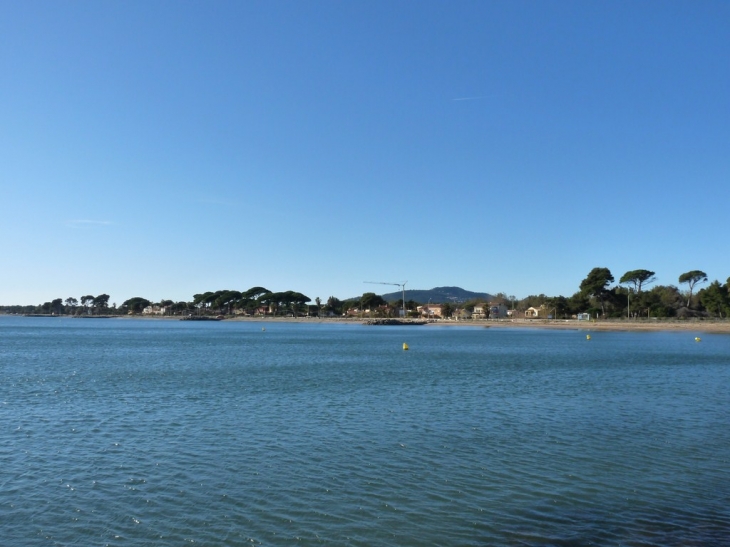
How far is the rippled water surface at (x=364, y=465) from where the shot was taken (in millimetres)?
8898

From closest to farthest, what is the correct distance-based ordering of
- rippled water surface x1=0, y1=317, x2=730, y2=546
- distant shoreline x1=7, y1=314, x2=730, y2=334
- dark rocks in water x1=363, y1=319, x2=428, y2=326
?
rippled water surface x1=0, y1=317, x2=730, y2=546 → distant shoreline x1=7, y1=314, x2=730, y2=334 → dark rocks in water x1=363, y1=319, x2=428, y2=326

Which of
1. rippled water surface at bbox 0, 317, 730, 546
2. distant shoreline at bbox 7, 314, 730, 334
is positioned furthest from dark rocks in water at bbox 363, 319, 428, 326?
rippled water surface at bbox 0, 317, 730, 546

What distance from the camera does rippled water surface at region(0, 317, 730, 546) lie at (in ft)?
29.2

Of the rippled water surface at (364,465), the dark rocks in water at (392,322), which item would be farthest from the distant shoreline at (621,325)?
the rippled water surface at (364,465)

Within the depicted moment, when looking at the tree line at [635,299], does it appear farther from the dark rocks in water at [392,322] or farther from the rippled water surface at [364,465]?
the rippled water surface at [364,465]

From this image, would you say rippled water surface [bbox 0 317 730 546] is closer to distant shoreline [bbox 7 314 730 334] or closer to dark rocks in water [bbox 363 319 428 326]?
distant shoreline [bbox 7 314 730 334]

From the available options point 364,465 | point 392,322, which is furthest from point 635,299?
point 364,465

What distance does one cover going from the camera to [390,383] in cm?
2738

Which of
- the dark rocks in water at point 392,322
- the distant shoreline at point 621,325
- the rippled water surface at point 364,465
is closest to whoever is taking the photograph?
the rippled water surface at point 364,465

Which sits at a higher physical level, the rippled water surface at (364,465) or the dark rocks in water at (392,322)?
the dark rocks in water at (392,322)

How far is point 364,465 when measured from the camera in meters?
12.4

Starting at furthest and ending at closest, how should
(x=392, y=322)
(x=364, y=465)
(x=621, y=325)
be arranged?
(x=392, y=322), (x=621, y=325), (x=364, y=465)

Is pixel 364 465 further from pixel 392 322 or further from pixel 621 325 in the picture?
pixel 392 322

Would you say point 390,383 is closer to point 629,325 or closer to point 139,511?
point 139,511
